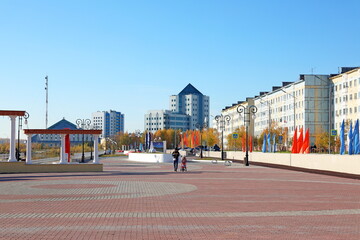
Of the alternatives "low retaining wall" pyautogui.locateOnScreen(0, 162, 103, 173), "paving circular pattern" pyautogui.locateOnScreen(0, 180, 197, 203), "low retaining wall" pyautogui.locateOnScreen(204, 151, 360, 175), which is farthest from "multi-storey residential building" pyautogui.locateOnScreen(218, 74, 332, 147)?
"paving circular pattern" pyautogui.locateOnScreen(0, 180, 197, 203)

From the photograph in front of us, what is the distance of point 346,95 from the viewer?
9619 cm

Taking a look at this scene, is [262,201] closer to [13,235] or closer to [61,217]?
[61,217]

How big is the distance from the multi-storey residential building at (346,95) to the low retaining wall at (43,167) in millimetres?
64984

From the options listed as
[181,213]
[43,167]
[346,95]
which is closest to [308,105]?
[346,95]

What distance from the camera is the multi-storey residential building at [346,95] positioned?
9206cm

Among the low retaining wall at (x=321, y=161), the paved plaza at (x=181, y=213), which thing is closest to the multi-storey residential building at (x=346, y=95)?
the low retaining wall at (x=321, y=161)

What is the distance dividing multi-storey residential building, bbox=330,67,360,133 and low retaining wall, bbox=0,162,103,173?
213 feet

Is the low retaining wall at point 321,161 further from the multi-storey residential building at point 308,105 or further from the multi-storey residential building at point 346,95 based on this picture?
the multi-storey residential building at point 308,105

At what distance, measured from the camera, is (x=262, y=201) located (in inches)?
662

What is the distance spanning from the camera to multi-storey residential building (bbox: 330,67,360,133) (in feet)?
302

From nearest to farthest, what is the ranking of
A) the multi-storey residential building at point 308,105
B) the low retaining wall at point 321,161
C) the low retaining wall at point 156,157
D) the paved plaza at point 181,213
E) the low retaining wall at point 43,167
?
the paved plaza at point 181,213, the low retaining wall at point 321,161, the low retaining wall at point 43,167, the low retaining wall at point 156,157, the multi-storey residential building at point 308,105

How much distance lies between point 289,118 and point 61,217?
4140 inches

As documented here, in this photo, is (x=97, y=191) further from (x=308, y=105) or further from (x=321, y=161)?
(x=308, y=105)

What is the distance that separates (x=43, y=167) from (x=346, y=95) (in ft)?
236
